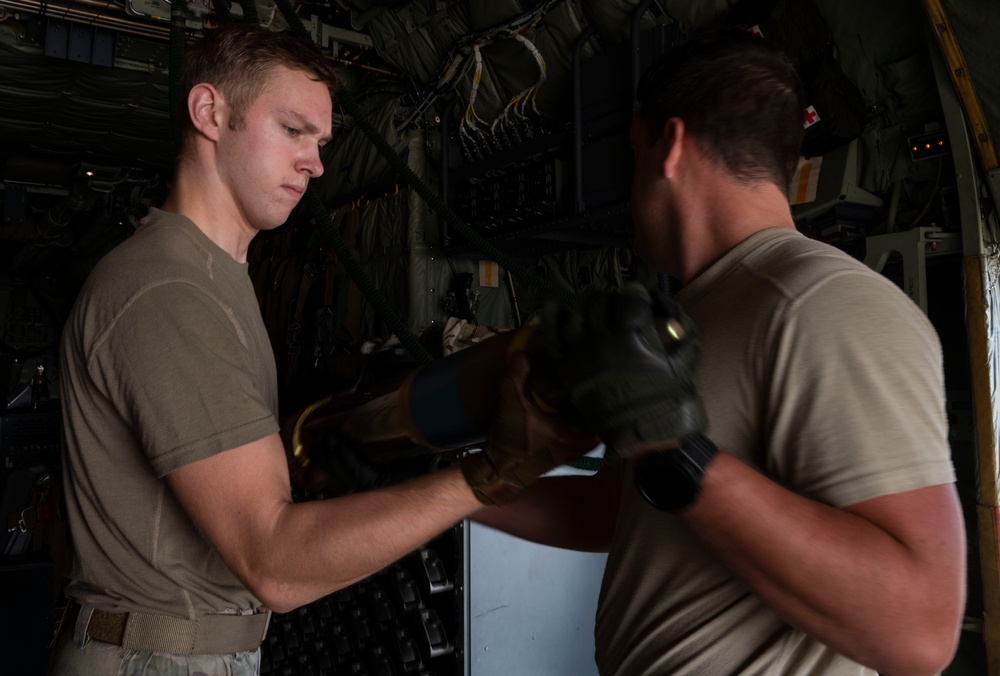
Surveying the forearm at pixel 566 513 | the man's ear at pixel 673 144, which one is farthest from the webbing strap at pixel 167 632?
the man's ear at pixel 673 144

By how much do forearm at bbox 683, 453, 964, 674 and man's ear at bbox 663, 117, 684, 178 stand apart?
645 millimetres

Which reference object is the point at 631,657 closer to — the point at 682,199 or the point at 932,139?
the point at 682,199

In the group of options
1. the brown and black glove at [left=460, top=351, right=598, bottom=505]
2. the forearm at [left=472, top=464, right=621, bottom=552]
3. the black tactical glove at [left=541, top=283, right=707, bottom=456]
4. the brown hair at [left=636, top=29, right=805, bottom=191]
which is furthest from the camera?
the forearm at [left=472, top=464, right=621, bottom=552]

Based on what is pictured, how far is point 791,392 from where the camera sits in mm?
1059

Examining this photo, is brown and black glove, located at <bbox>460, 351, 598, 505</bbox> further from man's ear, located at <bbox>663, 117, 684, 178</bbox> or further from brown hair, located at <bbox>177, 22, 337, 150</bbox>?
brown hair, located at <bbox>177, 22, 337, 150</bbox>

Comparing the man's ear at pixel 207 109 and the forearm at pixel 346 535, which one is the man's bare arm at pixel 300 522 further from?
the man's ear at pixel 207 109

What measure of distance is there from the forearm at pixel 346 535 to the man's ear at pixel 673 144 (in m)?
0.68

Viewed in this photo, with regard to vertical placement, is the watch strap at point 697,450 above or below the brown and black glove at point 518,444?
above

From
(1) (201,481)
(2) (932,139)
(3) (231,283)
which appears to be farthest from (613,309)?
(2) (932,139)

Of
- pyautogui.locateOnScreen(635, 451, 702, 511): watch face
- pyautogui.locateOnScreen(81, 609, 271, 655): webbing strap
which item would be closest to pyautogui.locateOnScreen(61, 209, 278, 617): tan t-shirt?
pyautogui.locateOnScreen(81, 609, 271, 655): webbing strap

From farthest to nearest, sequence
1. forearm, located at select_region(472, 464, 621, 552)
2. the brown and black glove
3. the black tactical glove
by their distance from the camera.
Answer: forearm, located at select_region(472, 464, 621, 552) < the brown and black glove < the black tactical glove

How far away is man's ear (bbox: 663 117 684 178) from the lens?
4.70 feet

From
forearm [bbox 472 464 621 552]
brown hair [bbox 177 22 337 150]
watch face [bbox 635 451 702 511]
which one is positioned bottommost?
forearm [bbox 472 464 621 552]

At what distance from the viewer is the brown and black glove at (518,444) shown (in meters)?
1.14
